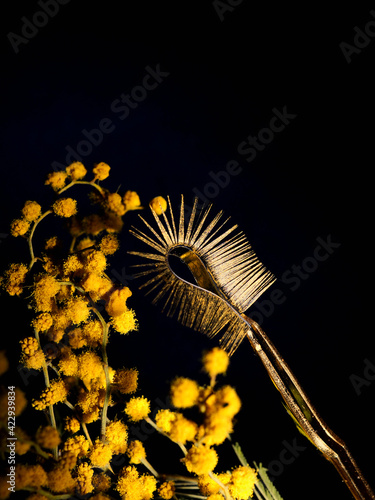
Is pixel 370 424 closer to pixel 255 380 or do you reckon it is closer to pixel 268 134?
pixel 255 380

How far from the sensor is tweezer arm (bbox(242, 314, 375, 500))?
49cm

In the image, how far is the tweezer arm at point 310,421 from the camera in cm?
49

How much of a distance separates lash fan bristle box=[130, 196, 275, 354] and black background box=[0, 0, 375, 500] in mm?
94

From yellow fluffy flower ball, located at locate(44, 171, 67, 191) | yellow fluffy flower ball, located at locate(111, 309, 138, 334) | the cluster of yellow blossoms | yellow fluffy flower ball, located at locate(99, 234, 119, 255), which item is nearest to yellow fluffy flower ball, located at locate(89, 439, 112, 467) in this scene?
the cluster of yellow blossoms

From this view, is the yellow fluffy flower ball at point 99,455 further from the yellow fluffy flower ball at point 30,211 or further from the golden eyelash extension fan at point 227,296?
the yellow fluffy flower ball at point 30,211

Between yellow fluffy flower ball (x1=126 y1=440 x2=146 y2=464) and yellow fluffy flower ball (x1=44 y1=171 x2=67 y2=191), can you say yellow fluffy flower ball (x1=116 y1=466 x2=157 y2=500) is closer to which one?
yellow fluffy flower ball (x1=126 y1=440 x2=146 y2=464)

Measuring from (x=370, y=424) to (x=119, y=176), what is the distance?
613mm

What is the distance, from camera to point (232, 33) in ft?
2.06

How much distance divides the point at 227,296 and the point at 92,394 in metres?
0.23

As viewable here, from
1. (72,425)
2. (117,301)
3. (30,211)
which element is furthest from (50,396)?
(30,211)

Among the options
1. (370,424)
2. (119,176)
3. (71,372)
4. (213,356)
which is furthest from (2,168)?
(370,424)

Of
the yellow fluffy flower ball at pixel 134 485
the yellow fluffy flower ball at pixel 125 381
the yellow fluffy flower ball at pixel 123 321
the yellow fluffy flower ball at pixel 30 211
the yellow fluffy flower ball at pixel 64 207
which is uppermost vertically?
the yellow fluffy flower ball at pixel 30 211

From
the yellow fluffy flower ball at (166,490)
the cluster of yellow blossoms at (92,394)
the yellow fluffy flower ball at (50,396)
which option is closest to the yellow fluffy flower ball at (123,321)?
the cluster of yellow blossoms at (92,394)

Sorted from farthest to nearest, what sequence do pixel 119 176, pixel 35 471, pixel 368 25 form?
pixel 119 176 → pixel 368 25 → pixel 35 471
